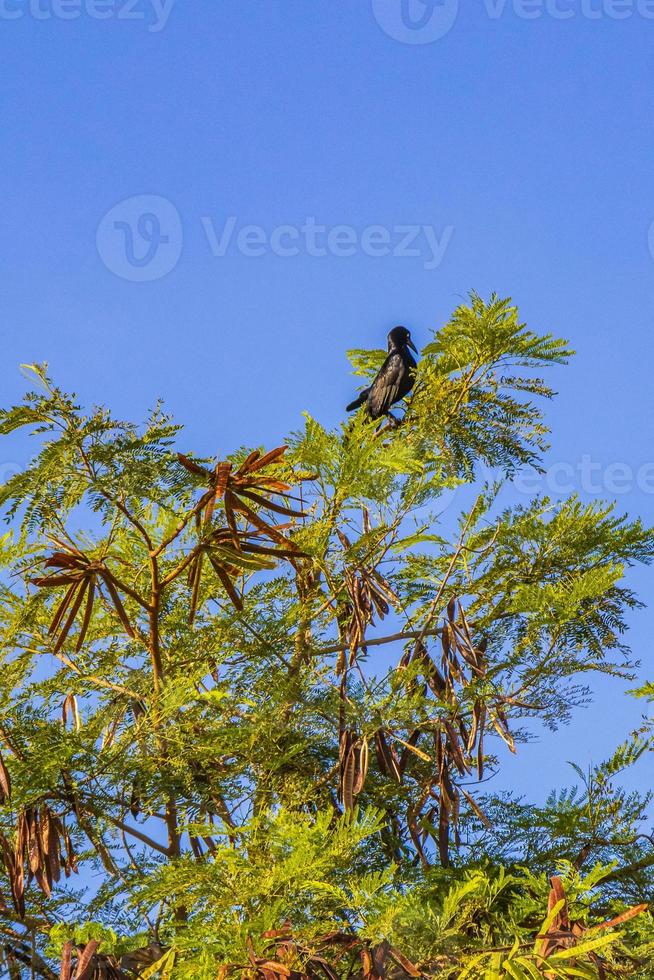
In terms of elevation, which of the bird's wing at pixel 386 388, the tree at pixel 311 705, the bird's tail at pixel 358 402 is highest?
the bird's tail at pixel 358 402

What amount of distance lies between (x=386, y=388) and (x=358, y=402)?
17.7 inches

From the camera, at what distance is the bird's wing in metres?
6.84

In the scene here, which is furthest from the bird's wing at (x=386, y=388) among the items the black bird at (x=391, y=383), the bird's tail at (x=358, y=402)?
the bird's tail at (x=358, y=402)

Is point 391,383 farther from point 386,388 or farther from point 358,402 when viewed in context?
point 358,402

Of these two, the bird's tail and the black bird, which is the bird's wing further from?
the bird's tail

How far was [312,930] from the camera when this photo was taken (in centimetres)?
416

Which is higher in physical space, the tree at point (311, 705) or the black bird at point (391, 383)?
the black bird at point (391, 383)

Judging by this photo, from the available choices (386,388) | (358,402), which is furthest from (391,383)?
(358,402)

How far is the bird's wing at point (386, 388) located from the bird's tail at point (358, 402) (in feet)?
0.86

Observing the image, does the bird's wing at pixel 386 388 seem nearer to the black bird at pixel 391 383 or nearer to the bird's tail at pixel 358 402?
the black bird at pixel 391 383

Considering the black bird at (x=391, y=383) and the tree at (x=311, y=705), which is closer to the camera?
the tree at (x=311, y=705)

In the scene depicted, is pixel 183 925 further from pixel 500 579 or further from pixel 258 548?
pixel 500 579

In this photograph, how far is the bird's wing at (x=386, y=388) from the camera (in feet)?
22.4

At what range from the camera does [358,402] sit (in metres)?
7.30
